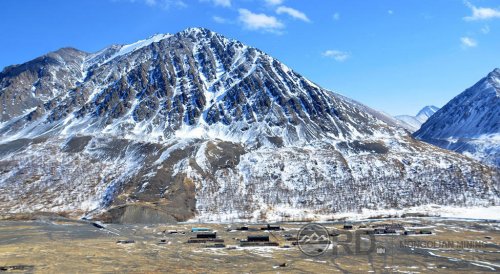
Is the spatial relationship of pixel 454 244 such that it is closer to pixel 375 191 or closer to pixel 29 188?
pixel 375 191

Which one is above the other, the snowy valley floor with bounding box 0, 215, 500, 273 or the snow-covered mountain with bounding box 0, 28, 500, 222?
the snow-covered mountain with bounding box 0, 28, 500, 222

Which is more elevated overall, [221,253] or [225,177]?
[225,177]

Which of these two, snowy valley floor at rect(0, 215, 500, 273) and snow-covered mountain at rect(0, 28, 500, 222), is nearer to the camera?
snowy valley floor at rect(0, 215, 500, 273)

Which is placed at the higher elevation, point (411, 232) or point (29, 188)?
point (29, 188)

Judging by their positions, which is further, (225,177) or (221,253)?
(225,177)

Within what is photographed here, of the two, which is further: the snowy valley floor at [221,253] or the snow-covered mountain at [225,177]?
the snow-covered mountain at [225,177]

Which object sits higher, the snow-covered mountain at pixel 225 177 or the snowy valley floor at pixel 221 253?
the snow-covered mountain at pixel 225 177

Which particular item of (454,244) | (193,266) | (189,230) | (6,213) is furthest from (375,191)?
(6,213)

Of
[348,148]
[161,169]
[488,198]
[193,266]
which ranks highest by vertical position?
[348,148]
